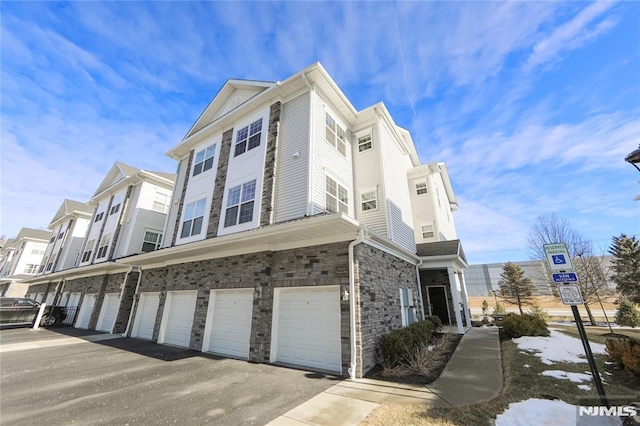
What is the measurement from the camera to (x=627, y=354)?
18.2 ft

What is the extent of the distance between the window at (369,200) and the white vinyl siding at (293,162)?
143 inches

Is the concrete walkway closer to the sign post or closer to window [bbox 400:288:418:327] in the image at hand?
the sign post

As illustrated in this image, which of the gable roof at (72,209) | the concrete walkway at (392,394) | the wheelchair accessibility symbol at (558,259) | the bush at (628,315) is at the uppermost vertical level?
the gable roof at (72,209)

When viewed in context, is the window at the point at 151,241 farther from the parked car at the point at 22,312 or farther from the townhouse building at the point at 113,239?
the parked car at the point at 22,312

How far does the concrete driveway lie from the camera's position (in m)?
4.51

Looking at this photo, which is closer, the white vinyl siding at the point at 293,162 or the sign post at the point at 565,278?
the sign post at the point at 565,278

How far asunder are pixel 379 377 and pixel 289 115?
10030 millimetres

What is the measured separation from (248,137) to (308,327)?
8.78 metres

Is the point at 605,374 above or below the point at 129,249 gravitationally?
below

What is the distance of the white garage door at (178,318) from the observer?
11.2 m

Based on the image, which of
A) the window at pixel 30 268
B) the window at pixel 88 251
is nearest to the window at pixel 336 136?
the window at pixel 88 251

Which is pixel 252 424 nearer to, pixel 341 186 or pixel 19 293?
pixel 341 186

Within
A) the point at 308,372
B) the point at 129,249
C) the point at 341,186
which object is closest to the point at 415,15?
the point at 341,186

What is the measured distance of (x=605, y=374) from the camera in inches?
234
